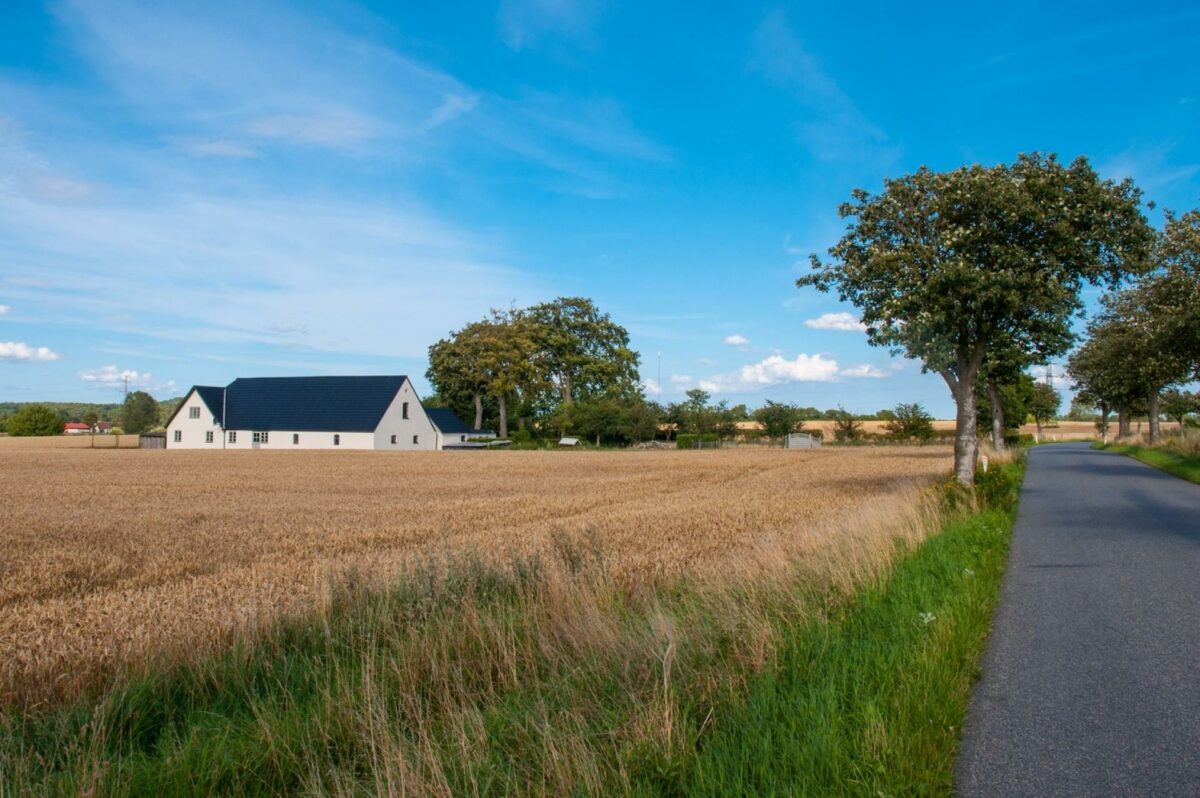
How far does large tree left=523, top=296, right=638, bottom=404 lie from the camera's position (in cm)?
9781

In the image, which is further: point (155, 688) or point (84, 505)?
point (84, 505)

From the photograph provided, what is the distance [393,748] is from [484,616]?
2.80 meters

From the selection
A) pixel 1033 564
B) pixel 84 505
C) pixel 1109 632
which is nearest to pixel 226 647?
pixel 1109 632

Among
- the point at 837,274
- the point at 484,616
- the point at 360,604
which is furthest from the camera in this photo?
the point at 837,274

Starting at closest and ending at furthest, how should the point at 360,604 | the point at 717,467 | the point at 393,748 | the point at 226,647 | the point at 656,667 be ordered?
the point at 393,748 → the point at 656,667 → the point at 226,647 → the point at 360,604 → the point at 717,467

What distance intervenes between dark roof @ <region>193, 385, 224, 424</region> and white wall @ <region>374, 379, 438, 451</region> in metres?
17.2

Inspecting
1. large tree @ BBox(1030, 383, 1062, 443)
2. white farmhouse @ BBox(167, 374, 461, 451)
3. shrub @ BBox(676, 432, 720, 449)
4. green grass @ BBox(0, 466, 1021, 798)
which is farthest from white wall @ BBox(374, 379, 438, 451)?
green grass @ BBox(0, 466, 1021, 798)

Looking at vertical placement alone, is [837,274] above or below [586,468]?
above

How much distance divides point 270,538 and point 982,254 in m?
17.9

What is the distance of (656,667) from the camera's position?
17.9ft

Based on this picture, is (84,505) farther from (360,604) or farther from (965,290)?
(965,290)

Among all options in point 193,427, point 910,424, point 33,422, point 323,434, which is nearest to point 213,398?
point 193,427

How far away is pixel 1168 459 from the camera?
37062 mm

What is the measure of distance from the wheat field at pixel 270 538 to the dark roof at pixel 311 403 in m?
46.2
